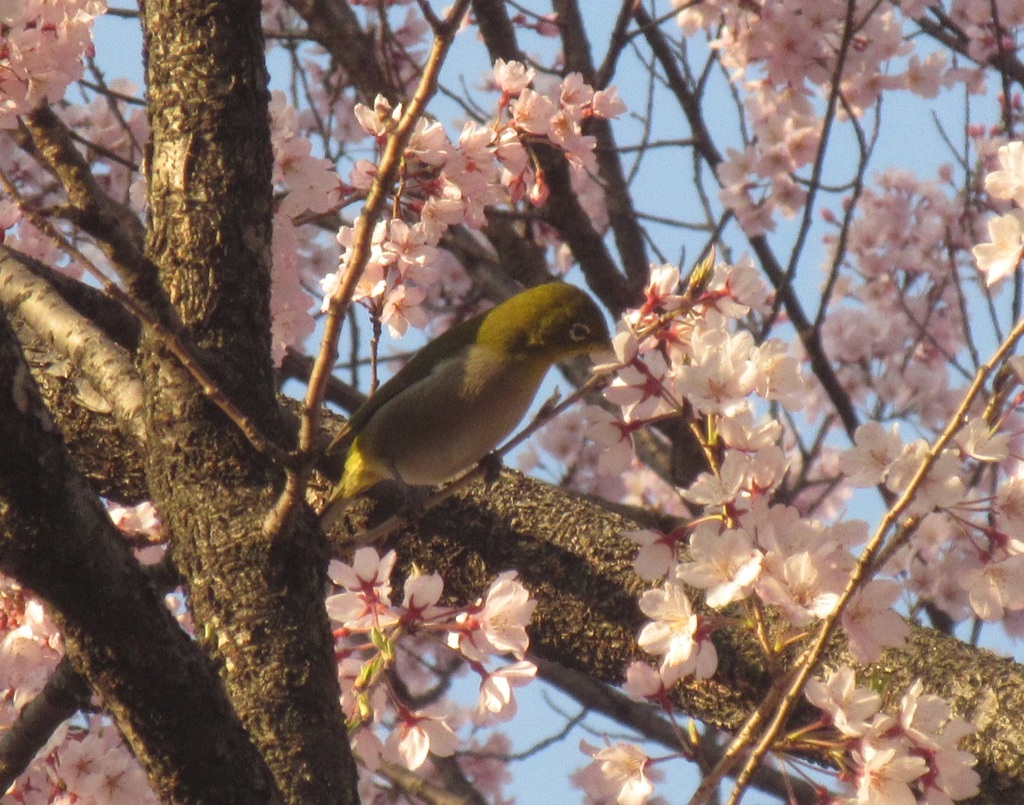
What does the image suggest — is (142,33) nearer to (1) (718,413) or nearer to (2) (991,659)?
(1) (718,413)

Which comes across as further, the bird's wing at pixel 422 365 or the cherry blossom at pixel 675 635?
the bird's wing at pixel 422 365

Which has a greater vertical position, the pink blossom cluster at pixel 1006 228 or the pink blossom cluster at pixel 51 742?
the pink blossom cluster at pixel 1006 228

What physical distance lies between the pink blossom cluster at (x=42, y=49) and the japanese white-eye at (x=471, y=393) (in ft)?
3.70

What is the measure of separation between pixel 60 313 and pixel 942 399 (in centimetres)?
645

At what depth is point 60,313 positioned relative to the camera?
320 cm

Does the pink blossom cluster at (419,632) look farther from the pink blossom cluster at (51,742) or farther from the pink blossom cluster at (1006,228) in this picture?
the pink blossom cluster at (1006,228)

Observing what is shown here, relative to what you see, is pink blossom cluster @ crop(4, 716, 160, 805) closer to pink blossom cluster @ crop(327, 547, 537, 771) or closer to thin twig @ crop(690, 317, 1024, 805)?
pink blossom cluster @ crop(327, 547, 537, 771)

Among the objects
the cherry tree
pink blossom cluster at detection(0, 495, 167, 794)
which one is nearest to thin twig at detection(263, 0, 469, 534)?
the cherry tree

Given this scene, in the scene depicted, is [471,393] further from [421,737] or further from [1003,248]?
[1003,248]

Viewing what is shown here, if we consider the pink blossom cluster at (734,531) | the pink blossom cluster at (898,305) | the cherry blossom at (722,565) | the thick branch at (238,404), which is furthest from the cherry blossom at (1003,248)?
the pink blossom cluster at (898,305)

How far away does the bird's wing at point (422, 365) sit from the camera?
3525mm

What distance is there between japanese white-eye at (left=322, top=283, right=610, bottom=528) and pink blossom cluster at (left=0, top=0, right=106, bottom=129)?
44.4 inches

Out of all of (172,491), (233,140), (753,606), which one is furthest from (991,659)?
(233,140)

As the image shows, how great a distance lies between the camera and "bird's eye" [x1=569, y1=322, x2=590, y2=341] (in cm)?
358
